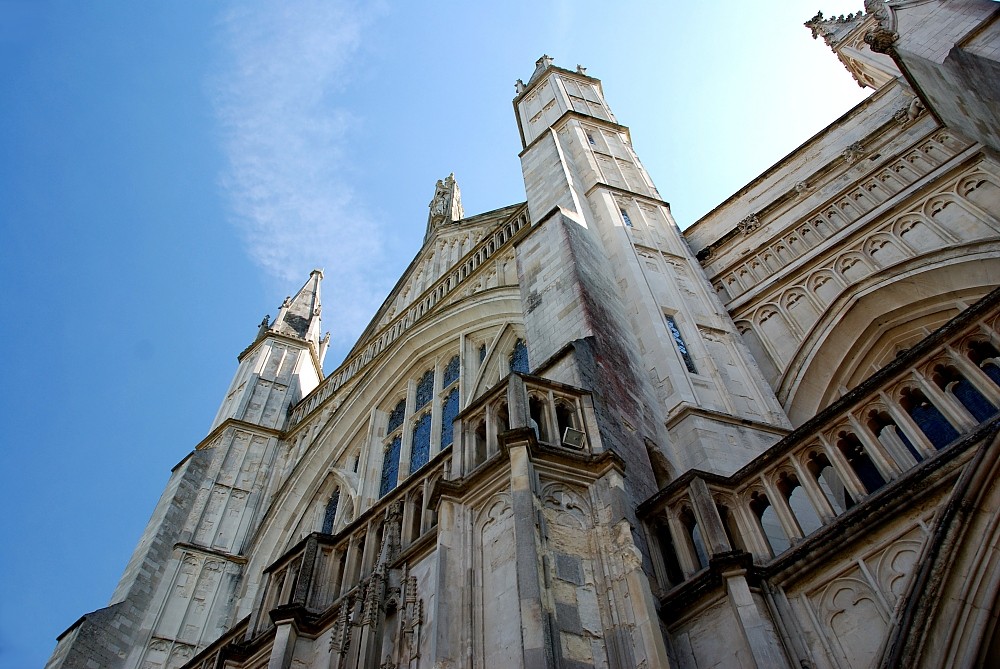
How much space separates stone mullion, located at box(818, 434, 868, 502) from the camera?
16.4 feet

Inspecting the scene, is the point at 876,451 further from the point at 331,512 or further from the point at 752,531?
the point at 331,512

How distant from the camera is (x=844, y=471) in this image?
205 inches

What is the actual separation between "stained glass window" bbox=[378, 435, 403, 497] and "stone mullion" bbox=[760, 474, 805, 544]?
7871mm

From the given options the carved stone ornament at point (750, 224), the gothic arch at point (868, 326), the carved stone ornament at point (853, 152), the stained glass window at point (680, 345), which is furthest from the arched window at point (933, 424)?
the carved stone ornament at point (853, 152)

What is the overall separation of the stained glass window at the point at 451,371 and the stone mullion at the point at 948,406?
902cm

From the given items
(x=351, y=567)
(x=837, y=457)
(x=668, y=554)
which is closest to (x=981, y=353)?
(x=837, y=457)

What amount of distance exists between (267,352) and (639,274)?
38.5 feet

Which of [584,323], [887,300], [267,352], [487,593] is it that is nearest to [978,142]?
[887,300]

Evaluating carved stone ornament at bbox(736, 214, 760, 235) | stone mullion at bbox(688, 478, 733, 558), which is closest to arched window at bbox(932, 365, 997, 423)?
stone mullion at bbox(688, 478, 733, 558)

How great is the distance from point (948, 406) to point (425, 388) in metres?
10.3

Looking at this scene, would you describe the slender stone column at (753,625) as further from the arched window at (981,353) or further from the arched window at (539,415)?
the arched window at (981,353)

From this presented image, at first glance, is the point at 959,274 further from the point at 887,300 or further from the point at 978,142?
the point at 978,142

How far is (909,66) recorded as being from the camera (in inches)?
372

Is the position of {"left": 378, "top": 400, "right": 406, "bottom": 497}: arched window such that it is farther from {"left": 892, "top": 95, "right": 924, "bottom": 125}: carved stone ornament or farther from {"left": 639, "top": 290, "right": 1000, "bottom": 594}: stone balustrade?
{"left": 892, "top": 95, "right": 924, "bottom": 125}: carved stone ornament
